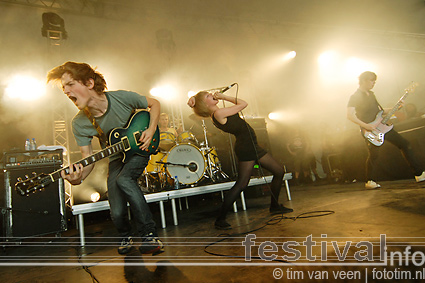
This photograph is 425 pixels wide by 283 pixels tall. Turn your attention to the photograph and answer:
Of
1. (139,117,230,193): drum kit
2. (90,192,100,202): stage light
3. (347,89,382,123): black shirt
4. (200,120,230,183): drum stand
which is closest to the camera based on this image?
(347,89,382,123): black shirt

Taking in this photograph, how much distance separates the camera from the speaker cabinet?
11.5ft

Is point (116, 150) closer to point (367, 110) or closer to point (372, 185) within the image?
point (367, 110)

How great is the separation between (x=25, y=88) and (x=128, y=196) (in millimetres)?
6804

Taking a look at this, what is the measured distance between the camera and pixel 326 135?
760 centimetres

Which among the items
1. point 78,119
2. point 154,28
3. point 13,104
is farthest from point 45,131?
point 78,119

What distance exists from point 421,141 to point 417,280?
16.5ft

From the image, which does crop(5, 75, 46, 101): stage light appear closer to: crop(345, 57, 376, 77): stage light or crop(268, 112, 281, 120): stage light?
crop(268, 112, 281, 120): stage light

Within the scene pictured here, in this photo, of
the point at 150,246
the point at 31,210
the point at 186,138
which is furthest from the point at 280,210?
the point at 31,210

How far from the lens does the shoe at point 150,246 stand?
2.00 m

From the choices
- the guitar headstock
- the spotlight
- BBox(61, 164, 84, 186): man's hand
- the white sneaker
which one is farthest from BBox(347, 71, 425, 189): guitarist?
the spotlight

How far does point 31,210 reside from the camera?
3.59 metres

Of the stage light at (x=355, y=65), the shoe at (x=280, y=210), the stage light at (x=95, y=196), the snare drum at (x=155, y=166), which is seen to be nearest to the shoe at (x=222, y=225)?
the shoe at (x=280, y=210)

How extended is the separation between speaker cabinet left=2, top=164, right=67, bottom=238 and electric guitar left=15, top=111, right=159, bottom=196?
1765mm

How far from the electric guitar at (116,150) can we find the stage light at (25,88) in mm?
5898
